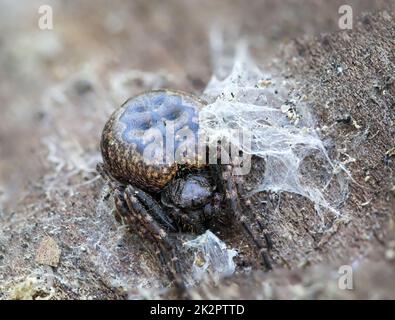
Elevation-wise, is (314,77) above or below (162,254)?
above

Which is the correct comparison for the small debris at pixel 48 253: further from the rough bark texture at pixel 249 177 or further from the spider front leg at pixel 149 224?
the spider front leg at pixel 149 224

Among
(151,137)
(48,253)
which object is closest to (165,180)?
(151,137)

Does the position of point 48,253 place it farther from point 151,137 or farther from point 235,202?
point 235,202

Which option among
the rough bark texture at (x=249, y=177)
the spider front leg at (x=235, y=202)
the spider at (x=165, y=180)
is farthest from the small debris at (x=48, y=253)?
the spider front leg at (x=235, y=202)

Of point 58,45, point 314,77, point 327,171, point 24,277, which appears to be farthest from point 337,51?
point 58,45

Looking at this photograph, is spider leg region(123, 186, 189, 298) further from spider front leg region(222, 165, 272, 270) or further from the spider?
spider front leg region(222, 165, 272, 270)

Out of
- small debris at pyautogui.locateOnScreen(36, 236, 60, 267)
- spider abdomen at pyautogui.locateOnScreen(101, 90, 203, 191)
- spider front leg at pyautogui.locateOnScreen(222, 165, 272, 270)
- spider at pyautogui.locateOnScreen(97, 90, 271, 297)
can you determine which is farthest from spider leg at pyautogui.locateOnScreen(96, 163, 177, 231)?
small debris at pyautogui.locateOnScreen(36, 236, 60, 267)

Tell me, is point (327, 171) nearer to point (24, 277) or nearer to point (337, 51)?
point (337, 51)
